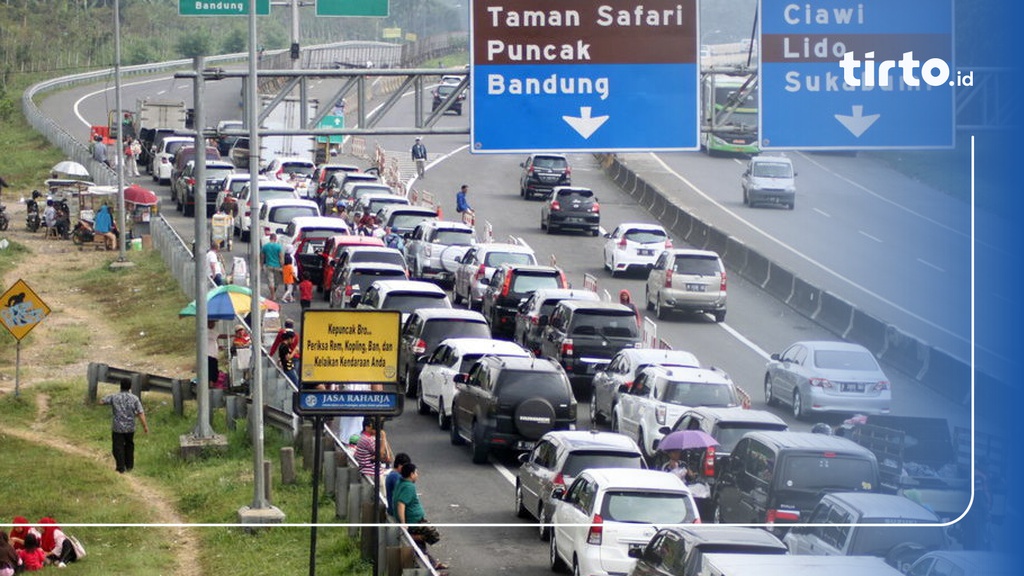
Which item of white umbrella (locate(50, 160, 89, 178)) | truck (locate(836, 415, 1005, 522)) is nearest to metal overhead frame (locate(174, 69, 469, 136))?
truck (locate(836, 415, 1005, 522))

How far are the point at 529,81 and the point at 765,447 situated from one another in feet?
17.0

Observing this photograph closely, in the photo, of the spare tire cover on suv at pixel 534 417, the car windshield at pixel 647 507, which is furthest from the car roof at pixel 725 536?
the spare tire cover on suv at pixel 534 417

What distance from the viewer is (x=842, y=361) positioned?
28.9m

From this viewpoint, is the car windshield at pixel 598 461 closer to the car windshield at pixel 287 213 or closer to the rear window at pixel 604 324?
the rear window at pixel 604 324

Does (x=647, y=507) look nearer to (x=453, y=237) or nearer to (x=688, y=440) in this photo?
(x=688, y=440)

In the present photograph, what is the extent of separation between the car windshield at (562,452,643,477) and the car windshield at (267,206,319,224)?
77.7ft

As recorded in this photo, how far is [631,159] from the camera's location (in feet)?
224

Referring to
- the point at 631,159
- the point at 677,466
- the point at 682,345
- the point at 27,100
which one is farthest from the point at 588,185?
the point at 677,466

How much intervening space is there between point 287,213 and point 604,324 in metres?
15.4

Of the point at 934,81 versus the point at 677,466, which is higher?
the point at 934,81

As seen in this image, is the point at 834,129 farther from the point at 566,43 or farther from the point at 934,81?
the point at 566,43

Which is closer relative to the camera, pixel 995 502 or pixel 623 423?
pixel 995 502

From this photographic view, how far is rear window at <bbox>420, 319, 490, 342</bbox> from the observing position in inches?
1222

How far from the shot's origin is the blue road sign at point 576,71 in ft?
62.6
